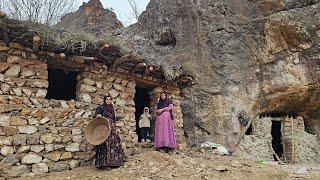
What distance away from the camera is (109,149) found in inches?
248

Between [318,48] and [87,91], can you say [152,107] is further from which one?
[318,48]

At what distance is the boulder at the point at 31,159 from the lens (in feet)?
19.2

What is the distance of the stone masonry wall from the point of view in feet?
19.1

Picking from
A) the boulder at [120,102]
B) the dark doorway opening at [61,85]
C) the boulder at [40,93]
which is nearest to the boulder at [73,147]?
the boulder at [40,93]

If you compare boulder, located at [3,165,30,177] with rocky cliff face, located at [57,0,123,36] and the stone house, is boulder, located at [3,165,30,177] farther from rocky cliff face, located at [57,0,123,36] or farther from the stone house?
rocky cliff face, located at [57,0,123,36]

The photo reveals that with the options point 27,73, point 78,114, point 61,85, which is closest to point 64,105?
point 78,114

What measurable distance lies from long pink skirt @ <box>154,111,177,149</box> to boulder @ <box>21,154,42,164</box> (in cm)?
253

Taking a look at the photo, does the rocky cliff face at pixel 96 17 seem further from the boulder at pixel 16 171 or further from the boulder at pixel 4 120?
the boulder at pixel 16 171

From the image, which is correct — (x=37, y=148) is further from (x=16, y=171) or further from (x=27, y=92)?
(x=27, y=92)

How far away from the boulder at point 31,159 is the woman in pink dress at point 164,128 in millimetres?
2534

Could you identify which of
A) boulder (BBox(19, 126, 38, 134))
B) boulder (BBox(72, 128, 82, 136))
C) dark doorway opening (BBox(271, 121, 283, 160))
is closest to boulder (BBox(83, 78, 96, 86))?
boulder (BBox(72, 128, 82, 136))

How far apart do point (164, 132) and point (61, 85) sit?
287cm

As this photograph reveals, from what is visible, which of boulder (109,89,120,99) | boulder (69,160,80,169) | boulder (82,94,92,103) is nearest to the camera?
boulder (69,160,80,169)

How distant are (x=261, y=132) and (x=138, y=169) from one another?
5706 mm
